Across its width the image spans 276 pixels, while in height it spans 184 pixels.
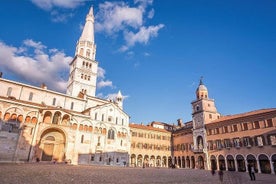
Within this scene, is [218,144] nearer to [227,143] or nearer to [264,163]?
[227,143]

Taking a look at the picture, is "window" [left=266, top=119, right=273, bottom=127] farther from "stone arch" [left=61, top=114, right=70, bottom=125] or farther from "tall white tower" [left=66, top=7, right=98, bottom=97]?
"tall white tower" [left=66, top=7, right=98, bottom=97]

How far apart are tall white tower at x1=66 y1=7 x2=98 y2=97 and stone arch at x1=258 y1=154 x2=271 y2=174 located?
40.7 m

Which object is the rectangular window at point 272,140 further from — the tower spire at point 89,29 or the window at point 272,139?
the tower spire at point 89,29

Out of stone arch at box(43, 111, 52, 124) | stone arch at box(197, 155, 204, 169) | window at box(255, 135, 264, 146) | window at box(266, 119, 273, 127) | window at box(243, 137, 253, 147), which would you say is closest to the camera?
window at box(266, 119, 273, 127)

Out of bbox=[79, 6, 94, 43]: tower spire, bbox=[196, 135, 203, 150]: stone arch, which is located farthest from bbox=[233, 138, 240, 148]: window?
bbox=[79, 6, 94, 43]: tower spire

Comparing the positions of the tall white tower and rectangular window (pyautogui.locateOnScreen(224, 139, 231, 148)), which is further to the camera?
the tall white tower

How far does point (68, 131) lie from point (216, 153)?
98.6 feet

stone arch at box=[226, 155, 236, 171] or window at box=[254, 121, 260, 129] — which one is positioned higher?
window at box=[254, 121, 260, 129]

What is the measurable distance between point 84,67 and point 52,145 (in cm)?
2643

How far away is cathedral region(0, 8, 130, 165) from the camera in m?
28.7

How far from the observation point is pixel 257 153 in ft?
105

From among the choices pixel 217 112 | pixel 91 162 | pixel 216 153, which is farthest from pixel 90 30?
pixel 216 153

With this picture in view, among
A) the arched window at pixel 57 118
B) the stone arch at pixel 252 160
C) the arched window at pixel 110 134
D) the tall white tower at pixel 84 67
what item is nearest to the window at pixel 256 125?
the stone arch at pixel 252 160

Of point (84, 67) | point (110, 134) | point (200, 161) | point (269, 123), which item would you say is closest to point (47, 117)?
point (110, 134)
